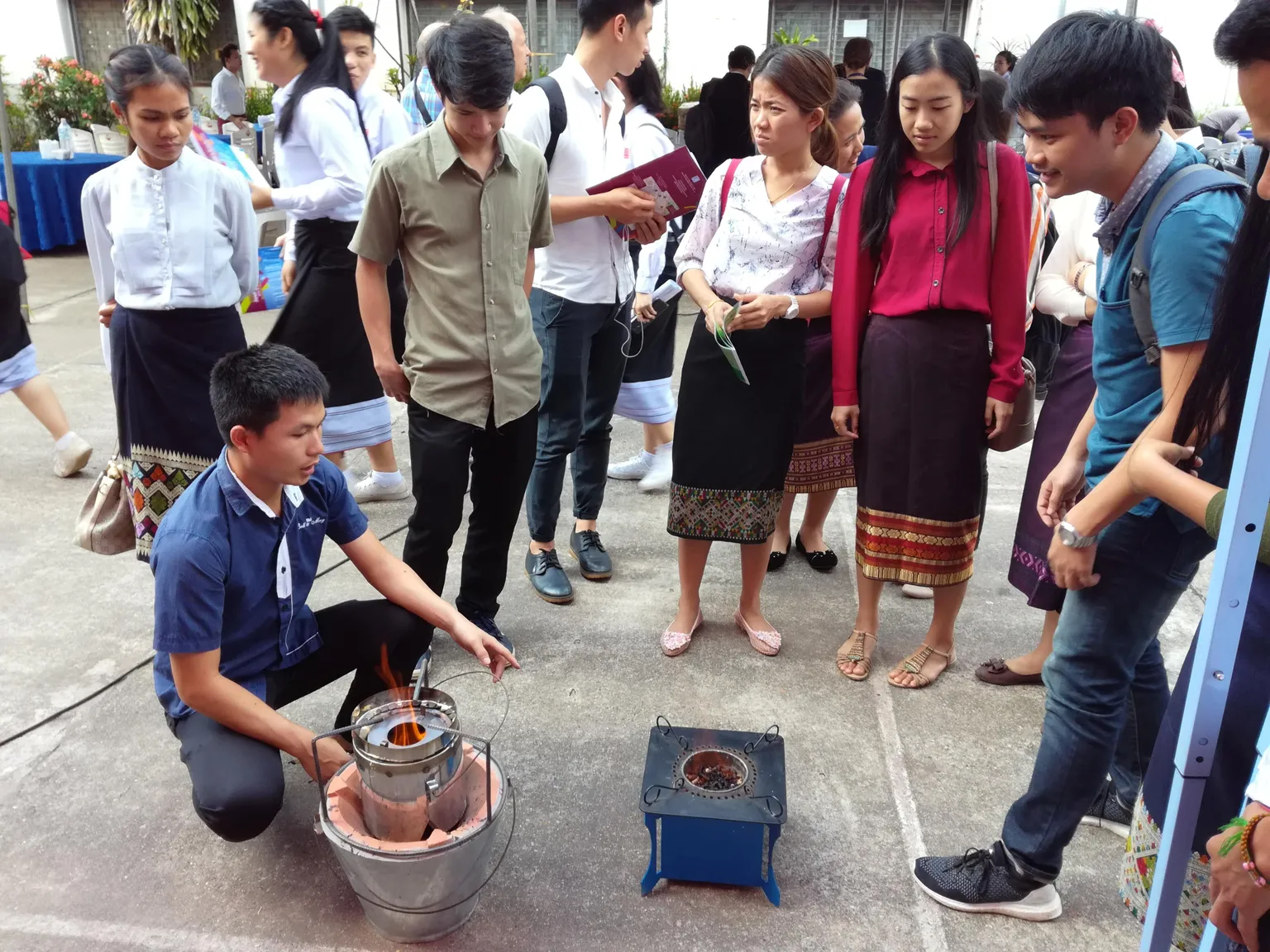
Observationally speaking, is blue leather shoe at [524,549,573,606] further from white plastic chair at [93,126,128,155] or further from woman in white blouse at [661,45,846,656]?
white plastic chair at [93,126,128,155]

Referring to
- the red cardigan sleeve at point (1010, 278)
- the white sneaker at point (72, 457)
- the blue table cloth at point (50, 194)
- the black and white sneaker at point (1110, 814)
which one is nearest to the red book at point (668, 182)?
the red cardigan sleeve at point (1010, 278)

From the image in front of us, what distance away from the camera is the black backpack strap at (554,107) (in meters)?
2.93

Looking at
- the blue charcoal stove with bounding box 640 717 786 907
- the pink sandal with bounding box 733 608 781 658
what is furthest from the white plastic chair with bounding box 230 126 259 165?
the blue charcoal stove with bounding box 640 717 786 907

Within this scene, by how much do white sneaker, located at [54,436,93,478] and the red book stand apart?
261 centimetres

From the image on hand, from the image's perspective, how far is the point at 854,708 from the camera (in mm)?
2695

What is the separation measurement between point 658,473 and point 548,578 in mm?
1075

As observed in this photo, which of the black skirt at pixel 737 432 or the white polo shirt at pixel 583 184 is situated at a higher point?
the white polo shirt at pixel 583 184

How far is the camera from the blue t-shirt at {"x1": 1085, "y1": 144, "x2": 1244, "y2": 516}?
148 cm

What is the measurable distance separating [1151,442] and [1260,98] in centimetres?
48

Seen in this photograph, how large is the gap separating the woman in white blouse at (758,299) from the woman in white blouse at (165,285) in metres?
1.39

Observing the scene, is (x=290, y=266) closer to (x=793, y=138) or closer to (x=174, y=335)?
(x=174, y=335)

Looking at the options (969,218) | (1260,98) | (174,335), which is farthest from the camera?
(174,335)

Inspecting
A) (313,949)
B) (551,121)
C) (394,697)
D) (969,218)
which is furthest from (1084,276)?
(313,949)

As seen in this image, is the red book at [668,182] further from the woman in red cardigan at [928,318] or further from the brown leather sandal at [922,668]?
the brown leather sandal at [922,668]
